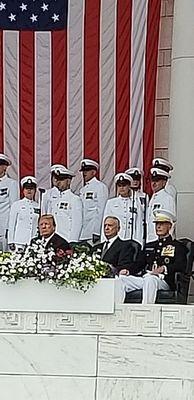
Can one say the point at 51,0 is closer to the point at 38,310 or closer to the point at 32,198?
the point at 32,198

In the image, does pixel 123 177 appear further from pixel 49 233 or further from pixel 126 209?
pixel 49 233

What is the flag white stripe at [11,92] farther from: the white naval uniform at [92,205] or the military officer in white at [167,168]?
the military officer in white at [167,168]

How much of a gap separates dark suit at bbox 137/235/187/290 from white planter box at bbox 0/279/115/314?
1161mm

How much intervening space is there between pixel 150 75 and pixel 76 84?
1204mm

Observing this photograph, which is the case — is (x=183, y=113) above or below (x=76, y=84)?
below

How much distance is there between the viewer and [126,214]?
45.1 feet

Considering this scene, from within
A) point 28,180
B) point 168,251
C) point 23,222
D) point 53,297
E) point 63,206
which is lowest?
point 53,297

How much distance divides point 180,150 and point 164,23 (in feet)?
8.88

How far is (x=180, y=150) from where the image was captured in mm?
14273

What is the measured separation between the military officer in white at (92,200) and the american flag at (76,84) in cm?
64

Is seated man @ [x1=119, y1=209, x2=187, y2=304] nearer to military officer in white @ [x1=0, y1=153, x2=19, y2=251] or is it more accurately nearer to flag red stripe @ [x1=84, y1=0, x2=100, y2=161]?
military officer in white @ [x1=0, y1=153, x2=19, y2=251]

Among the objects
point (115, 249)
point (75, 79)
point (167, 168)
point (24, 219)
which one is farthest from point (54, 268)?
point (75, 79)

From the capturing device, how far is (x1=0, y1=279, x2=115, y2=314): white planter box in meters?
10.9

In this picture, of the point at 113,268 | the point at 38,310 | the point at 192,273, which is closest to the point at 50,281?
the point at 38,310
